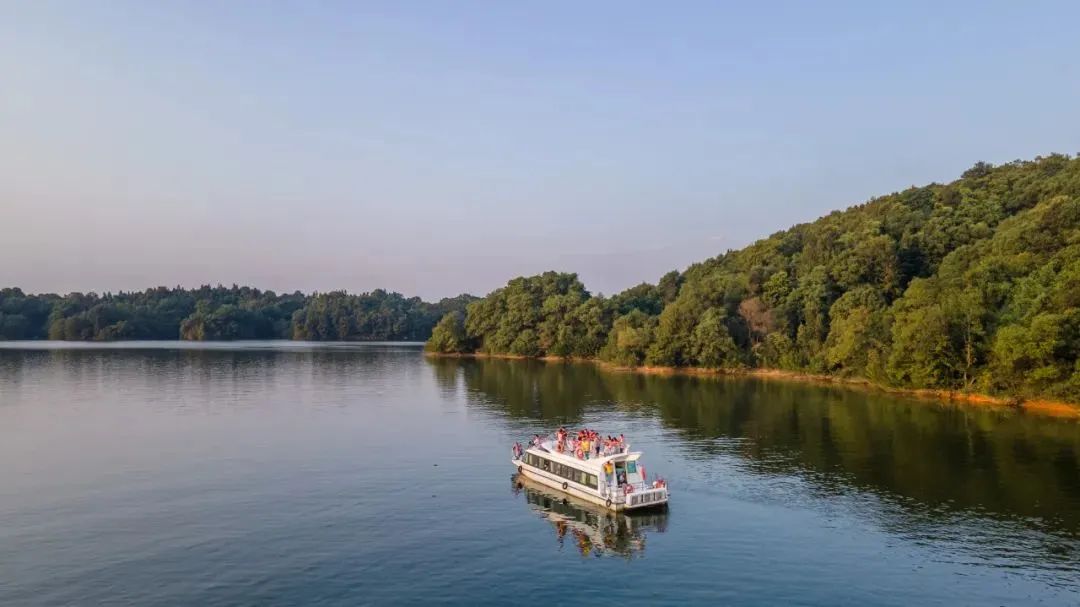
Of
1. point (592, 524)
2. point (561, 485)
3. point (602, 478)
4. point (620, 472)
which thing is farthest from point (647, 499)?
point (561, 485)

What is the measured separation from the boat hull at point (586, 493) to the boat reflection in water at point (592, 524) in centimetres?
35

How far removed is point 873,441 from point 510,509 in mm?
37842

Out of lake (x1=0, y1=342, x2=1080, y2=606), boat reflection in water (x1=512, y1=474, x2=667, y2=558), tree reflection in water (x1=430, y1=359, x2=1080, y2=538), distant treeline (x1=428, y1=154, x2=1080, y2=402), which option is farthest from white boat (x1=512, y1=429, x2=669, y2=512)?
distant treeline (x1=428, y1=154, x2=1080, y2=402)

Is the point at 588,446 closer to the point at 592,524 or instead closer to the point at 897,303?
the point at 592,524

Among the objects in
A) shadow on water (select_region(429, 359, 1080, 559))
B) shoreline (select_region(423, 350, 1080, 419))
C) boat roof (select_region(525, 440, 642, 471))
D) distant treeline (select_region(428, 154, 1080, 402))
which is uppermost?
distant treeline (select_region(428, 154, 1080, 402))

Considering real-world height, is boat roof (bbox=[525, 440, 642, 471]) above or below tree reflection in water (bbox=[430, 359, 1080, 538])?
above

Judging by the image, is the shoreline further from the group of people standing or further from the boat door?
the boat door

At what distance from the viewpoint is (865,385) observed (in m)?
112

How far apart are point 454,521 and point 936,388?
77745 millimetres

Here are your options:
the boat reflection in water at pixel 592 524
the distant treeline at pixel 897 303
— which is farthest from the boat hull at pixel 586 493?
the distant treeline at pixel 897 303

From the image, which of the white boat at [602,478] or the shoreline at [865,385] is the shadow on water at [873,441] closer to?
the shoreline at [865,385]

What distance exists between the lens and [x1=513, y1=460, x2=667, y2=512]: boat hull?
44344 millimetres

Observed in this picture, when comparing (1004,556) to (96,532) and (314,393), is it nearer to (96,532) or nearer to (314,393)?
(96,532)

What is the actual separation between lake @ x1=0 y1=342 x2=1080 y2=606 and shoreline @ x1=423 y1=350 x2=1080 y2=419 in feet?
15.0
